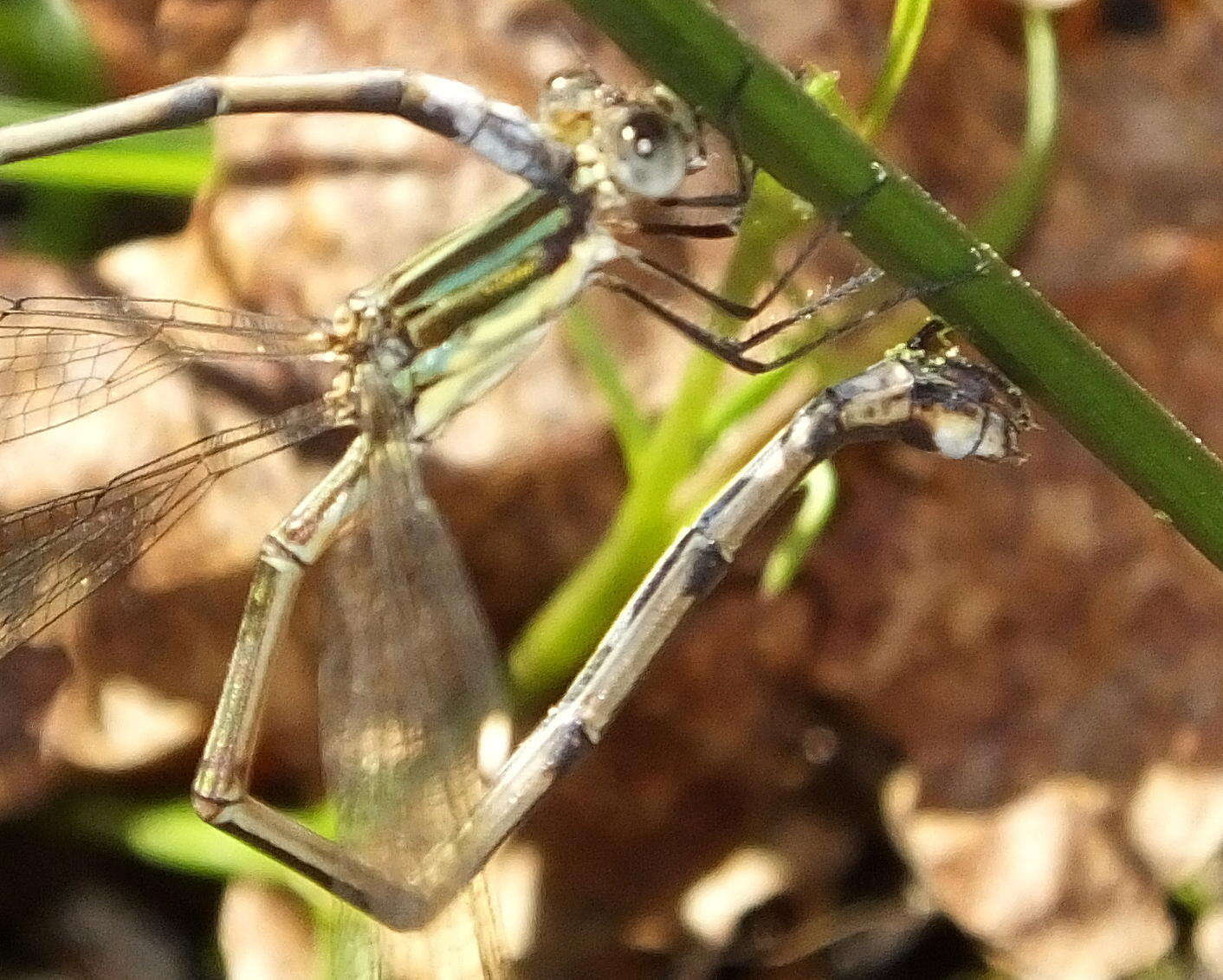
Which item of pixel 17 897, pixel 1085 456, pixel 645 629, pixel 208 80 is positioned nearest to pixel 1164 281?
pixel 1085 456

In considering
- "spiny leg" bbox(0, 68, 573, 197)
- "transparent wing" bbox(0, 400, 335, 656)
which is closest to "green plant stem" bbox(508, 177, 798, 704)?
"spiny leg" bbox(0, 68, 573, 197)

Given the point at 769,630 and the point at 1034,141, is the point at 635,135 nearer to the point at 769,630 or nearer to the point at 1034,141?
the point at 1034,141

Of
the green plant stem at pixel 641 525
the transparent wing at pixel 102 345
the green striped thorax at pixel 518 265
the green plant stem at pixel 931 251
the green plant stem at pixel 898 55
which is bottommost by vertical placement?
the green plant stem at pixel 931 251

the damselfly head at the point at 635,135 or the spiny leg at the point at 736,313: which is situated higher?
the damselfly head at the point at 635,135

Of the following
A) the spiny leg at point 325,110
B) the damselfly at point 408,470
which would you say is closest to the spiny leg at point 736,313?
the damselfly at point 408,470

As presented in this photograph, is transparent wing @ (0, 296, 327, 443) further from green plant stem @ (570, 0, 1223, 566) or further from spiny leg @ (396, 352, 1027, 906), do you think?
green plant stem @ (570, 0, 1223, 566)

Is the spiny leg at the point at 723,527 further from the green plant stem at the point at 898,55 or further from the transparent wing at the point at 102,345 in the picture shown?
the transparent wing at the point at 102,345

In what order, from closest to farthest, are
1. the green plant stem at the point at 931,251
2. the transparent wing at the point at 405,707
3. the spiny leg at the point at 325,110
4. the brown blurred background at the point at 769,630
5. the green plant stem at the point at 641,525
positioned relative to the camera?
1. the green plant stem at the point at 931,251
2. the spiny leg at the point at 325,110
3. the green plant stem at the point at 641,525
4. the transparent wing at the point at 405,707
5. the brown blurred background at the point at 769,630

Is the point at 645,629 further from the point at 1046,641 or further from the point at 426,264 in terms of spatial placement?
the point at 1046,641
